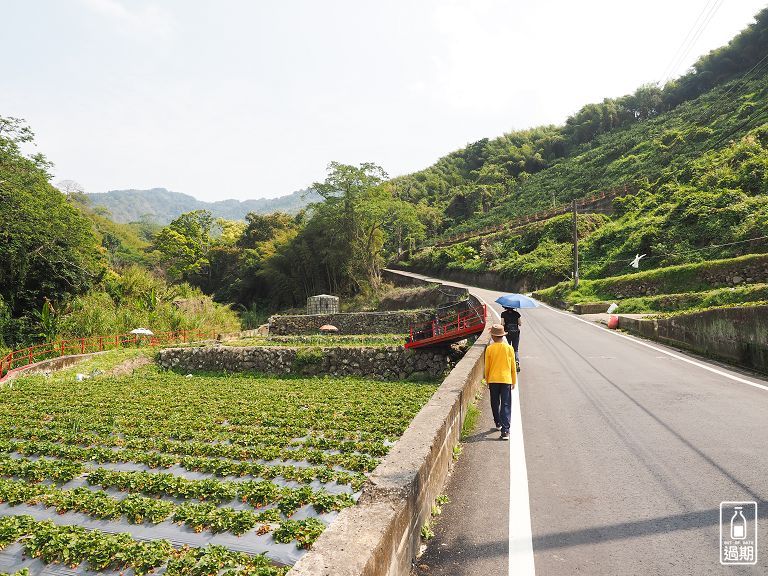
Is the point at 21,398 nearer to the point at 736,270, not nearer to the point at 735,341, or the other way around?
the point at 735,341

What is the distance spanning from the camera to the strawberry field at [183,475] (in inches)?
165

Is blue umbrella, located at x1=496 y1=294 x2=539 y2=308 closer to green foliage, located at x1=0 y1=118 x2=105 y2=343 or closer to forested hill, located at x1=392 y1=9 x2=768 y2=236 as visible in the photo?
green foliage, located at x1=0 y1=118 x2=105 y2=343

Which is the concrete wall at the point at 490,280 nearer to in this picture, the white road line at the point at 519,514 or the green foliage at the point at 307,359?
the green foliage at the point at 307,359

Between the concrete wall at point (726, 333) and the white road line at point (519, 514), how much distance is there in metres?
6.50

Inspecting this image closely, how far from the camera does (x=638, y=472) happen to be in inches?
169

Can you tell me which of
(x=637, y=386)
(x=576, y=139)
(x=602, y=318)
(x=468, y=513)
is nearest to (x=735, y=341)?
(x=637, y=386)

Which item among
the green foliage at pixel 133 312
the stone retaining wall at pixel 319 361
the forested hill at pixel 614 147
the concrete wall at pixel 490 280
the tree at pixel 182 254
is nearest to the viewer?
the stone retaining wall at pixel 319 361

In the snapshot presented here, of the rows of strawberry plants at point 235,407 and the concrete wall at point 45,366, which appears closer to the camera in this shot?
the rows of strawberry plants at point 235,407

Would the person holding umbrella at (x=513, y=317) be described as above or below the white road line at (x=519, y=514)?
above

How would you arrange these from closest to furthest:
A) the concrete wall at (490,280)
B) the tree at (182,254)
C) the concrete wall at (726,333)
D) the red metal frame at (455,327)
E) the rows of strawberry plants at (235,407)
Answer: the concrete wall at (726,333) < the rows of strawberry plants at (235,407) < the red metal frame at (455,327) < the concrete wall at (490,280) < the tree at (182,254)

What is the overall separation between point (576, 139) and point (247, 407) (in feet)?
279

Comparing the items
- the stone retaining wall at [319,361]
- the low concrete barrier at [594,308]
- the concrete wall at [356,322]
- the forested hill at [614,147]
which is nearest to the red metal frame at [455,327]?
the stone retaining wall at [319,361]

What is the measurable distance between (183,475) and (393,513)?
15.6 feet

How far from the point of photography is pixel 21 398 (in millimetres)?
13117
